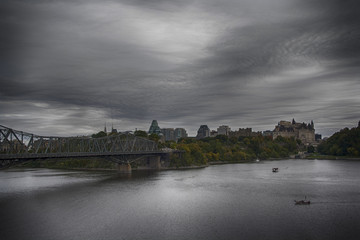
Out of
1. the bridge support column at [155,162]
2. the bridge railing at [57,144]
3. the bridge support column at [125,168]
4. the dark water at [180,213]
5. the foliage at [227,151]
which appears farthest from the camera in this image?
the foliage at [227,151]

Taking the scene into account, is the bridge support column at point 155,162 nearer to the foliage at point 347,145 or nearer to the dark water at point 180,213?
the dark water at point 180,213

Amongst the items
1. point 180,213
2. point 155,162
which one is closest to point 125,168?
point 155,162

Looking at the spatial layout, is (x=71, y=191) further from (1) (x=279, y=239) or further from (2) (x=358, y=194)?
(2) (x=358, y=194)

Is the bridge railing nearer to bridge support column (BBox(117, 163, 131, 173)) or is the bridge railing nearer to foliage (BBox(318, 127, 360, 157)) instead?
bridge support column (BBox(117, 163, 131, 173))

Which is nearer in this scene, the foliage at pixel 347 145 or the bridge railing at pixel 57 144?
the bridge railing at pixel 57 144

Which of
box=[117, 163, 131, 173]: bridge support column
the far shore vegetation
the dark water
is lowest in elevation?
the dark water

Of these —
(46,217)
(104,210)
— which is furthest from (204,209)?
(46,217)

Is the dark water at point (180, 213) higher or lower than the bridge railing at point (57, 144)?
lower

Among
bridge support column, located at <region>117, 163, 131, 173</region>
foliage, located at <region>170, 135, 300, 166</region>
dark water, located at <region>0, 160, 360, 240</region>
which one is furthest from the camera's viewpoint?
foliage, located at <region>170, 135, 300, 166</region>

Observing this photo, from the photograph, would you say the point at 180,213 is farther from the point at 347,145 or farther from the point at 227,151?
the point at 347,145

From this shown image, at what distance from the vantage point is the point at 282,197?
41.7 m

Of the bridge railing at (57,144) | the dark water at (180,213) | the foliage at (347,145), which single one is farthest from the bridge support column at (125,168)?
the foliage at (347,145)

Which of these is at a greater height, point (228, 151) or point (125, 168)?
point (228, 151)

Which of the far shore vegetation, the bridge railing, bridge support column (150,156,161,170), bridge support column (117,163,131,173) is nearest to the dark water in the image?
the bridge railing
